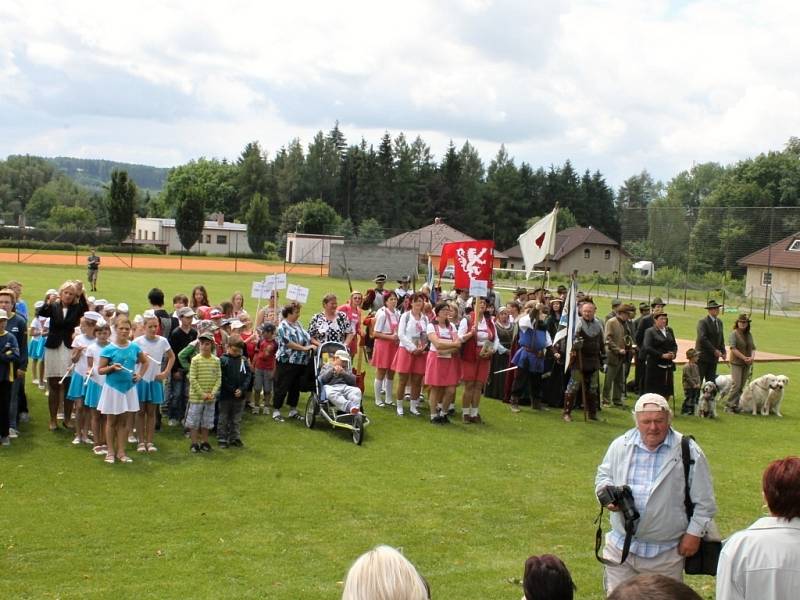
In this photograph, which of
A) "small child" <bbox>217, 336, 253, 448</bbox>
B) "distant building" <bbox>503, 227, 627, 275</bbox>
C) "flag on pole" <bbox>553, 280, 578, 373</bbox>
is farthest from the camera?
"distant building" <bbox>503, 227, 627, 275</bbox>

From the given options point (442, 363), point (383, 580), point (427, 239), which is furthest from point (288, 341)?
point (427, 239)

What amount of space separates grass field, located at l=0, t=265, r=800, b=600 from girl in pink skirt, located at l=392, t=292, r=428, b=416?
2.01 ft

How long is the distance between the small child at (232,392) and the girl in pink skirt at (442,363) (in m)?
3.41

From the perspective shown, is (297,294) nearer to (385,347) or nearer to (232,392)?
(385,347)

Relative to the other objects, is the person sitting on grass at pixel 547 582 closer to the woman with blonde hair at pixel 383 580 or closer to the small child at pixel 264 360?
the woman with blonde hair at pixel 383 580

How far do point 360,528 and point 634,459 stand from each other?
395cm

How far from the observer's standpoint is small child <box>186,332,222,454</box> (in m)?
11.4

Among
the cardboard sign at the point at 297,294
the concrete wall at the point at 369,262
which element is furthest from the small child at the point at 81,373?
the concrete wall at the point at 369,262

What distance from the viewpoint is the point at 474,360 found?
47.6 ft

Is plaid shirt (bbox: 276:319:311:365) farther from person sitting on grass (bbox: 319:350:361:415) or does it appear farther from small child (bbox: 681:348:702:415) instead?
small child (bbox: 681:348:702:415)

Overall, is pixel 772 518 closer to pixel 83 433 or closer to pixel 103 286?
pixel 83 433

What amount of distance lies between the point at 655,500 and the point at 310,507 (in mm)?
4847

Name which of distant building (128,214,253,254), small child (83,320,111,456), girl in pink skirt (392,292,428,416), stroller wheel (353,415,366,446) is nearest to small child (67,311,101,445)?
small child (83,320,111,456)

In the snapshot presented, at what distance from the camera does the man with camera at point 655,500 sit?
5.46 metres
